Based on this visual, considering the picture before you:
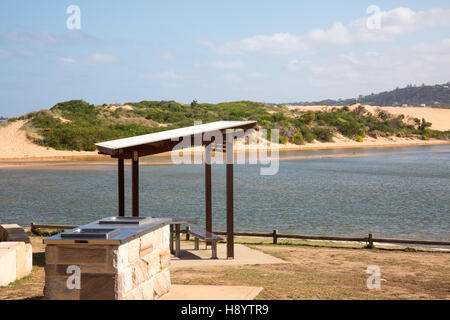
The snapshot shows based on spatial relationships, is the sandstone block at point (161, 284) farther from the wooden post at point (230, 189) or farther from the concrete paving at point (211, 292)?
the wooden post at point (230, 189)

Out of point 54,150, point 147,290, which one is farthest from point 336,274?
point 54,150

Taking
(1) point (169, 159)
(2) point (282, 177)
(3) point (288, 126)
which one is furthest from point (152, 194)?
(3) point (288, 126)

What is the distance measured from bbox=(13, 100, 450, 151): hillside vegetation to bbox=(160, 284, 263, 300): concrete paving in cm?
5486

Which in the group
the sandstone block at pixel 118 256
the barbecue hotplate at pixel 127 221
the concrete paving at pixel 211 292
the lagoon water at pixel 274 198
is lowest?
the lagoon water at pixel 274 198

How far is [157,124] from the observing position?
266 ft

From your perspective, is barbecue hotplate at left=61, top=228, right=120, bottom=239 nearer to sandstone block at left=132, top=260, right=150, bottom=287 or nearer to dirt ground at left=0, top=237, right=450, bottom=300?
sandstone block at left=132, top=260, right=150, bottom=287

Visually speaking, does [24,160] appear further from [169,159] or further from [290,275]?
[290,275]

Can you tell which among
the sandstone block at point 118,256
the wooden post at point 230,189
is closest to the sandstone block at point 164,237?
the sandstone block at point 118,256

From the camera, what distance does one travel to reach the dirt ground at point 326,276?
A: 8.23 metres

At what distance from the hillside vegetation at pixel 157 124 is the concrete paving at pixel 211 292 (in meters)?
54.9

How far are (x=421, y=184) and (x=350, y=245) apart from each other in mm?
22272

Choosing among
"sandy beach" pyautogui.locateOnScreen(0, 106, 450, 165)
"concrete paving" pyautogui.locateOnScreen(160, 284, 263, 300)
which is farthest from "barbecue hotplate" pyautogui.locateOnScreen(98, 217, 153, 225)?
"sandy beach" pyautogui.locateOnScreen(0, 106, 450, 165)

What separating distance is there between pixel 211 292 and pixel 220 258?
13.5ft
